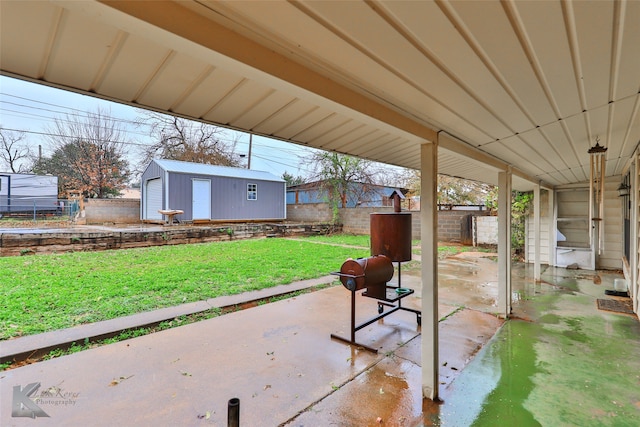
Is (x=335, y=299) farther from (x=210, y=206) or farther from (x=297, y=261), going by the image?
(x=210, y=206)

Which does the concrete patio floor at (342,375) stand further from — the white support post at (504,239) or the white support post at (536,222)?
the white support post at (536,222)

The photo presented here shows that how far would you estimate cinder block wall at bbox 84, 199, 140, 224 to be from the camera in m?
13.8

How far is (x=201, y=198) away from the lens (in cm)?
1423

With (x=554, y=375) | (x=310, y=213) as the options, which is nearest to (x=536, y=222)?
(x=554, y=375)

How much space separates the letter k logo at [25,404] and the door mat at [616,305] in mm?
6451

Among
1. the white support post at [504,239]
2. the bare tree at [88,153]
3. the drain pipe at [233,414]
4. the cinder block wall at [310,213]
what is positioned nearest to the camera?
the drain pipe at [233,414]

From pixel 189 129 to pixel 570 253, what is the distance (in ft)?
67.8

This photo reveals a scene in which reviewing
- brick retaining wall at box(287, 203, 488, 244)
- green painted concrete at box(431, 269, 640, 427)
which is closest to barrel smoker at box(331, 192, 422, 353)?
green painted concrete at box(431, 269, 640, 427)

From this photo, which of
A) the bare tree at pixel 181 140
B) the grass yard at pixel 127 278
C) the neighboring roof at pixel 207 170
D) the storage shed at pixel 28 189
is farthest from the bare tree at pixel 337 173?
the storage shed at pixel 28 189

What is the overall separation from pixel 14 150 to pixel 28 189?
506 centimetres

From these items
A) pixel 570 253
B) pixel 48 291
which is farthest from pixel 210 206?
pixel 570 253

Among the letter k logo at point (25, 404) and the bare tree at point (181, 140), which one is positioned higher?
the bare tree at point (181, 140)

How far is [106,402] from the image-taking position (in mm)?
2129

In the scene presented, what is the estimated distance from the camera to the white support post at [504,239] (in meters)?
3.89
